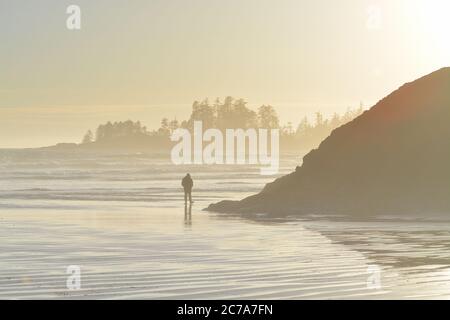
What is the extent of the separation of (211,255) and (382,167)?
1072 inches

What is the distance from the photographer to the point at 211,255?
28.6 meters

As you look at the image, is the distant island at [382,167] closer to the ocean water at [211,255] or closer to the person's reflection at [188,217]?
the person's reflection at [188,217]

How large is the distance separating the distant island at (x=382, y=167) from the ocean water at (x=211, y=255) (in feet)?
12.5

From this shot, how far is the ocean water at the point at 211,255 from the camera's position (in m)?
21.2

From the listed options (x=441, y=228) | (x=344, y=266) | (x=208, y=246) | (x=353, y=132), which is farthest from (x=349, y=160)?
(x=344, y=266)

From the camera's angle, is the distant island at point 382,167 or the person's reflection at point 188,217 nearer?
the person's reflection at point 188,217

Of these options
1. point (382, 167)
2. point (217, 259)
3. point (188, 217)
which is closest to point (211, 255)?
point (217, 259)

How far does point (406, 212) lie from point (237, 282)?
27.4 meters

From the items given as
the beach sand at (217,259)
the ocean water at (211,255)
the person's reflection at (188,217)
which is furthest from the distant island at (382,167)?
the beach sand at (217,259)

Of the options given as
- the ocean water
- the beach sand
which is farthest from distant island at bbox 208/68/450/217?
the beach sand

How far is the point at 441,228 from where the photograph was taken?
39.9m

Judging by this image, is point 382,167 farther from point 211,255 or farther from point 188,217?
point 211,255

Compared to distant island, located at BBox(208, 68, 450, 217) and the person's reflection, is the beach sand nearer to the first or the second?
the person's reflection

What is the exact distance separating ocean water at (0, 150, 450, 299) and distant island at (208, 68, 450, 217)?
382 centimetres
